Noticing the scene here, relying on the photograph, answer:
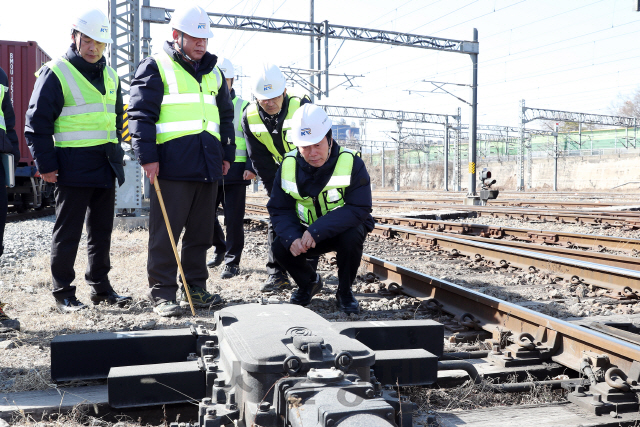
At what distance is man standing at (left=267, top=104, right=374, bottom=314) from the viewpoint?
12.9 ft

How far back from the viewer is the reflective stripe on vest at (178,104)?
425 centimetres

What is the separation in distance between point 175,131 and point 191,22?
0.80 m

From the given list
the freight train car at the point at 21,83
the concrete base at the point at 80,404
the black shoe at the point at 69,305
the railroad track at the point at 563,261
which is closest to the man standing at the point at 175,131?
the black shoe at the point at 69,305

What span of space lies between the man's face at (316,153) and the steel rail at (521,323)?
139 centimetres

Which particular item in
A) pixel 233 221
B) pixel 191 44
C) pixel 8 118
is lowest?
pixel 233 221

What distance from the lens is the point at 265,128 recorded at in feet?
17.1

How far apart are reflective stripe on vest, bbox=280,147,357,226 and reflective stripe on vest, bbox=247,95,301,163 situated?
903mm

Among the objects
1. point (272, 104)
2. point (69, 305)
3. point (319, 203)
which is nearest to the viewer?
point (319, 203)

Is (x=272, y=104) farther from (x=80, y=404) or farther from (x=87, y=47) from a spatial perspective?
(x=80, y=404)

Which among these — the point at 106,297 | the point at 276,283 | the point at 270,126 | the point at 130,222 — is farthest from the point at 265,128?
the point at 130,222

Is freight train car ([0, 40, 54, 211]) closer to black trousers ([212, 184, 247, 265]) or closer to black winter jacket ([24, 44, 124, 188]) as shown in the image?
black trousers ([212, 184, 247, 265])

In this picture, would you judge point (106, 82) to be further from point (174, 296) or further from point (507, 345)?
point (507, 345)

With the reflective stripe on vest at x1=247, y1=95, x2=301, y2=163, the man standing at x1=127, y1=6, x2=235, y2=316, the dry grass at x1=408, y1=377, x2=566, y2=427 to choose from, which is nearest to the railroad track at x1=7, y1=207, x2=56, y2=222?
the reflective stripe on vest at x1=247, y1=95, x2=301, y2=163

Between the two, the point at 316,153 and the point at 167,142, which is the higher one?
the point at 167,142
